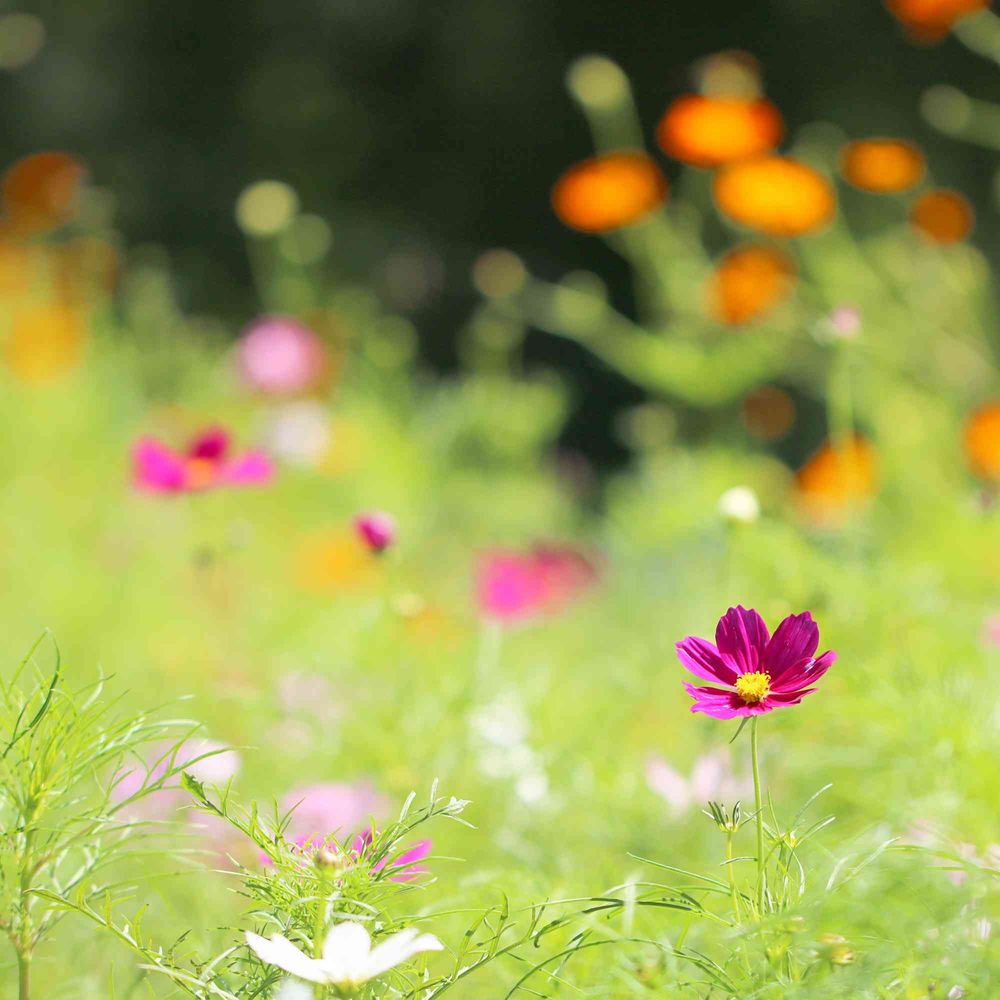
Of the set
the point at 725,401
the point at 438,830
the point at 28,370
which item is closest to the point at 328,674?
the point at 438,830

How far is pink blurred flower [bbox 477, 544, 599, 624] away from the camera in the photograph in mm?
1258

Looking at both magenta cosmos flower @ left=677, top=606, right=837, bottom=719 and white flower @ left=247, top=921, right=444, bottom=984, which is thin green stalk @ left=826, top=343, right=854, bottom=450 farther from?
white flower @ left=247, top=921, right=444, bottom=984

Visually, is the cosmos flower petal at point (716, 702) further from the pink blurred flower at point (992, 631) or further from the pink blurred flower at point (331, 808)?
the pink blurred flower at point (992, 631)

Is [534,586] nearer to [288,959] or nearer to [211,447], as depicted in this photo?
[211,447]

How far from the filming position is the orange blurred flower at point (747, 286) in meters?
1.58

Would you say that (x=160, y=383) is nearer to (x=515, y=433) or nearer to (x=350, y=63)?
(x=515, y=433)

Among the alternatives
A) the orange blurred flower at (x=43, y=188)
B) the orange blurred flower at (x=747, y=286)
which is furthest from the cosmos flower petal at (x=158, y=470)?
the orange blurred flower at (x=43, y=188)

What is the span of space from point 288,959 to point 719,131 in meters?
1.36

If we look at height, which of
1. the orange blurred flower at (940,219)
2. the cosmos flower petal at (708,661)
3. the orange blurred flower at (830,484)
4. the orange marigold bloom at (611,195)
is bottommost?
the orange blurred flower at (830,484)

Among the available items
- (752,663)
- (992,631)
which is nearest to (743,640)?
(752,663)

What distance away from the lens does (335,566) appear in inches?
54.0

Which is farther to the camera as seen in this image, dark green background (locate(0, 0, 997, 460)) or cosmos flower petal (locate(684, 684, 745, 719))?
dark green background (locate(0, 0, 997, 460))

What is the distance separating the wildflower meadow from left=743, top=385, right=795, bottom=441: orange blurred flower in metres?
0.01

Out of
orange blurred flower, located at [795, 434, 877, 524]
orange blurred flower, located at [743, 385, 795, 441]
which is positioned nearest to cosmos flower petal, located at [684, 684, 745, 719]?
orange blurred flower, located at [795, 434, 877, 524]
